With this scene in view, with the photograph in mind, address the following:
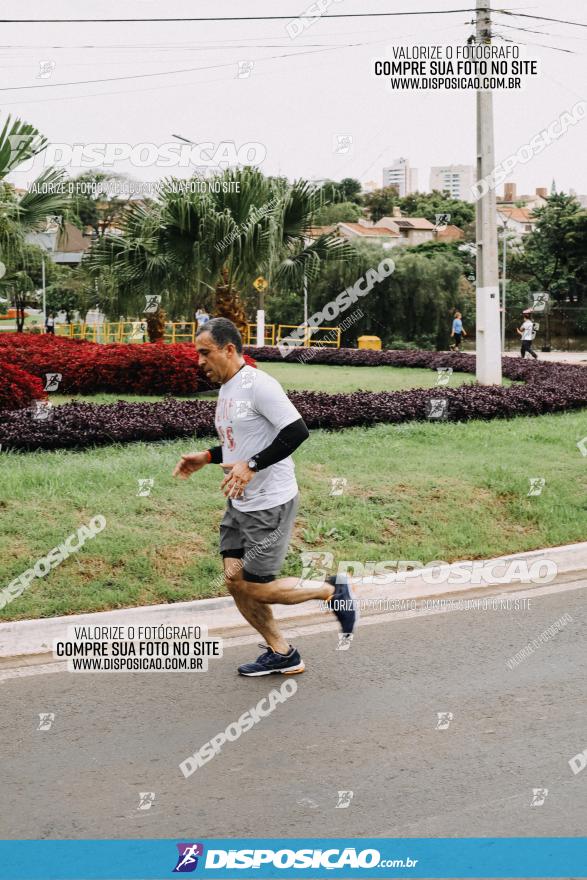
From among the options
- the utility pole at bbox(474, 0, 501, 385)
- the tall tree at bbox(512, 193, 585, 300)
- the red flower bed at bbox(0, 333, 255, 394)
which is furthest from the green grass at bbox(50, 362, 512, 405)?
the tall tree at bbox(512, 193, 585, 300)

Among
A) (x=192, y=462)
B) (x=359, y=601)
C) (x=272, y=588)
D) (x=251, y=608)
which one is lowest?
(x=359, y=601)

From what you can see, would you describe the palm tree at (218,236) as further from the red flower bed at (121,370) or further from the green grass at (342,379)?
the green grass at (342,379)

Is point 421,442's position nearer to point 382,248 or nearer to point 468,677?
point 468,677

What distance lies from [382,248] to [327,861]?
47.0m

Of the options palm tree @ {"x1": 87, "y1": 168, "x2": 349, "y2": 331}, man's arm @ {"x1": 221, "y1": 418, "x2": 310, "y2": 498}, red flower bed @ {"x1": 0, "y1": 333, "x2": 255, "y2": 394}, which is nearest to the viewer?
man's arm @ {"x1": 221, "y1": 418, "x2": 310, "y2": 498}

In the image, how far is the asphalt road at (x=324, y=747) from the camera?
3.84 metres

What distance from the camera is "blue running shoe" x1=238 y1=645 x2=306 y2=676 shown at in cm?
551

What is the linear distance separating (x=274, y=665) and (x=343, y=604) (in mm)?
504

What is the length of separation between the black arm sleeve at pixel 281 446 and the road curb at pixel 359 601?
68.9 inches

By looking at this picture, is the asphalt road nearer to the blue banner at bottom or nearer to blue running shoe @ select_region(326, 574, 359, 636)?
the blue banner at bottom

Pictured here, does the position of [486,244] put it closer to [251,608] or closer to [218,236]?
[218,236]

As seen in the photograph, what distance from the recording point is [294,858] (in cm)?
360

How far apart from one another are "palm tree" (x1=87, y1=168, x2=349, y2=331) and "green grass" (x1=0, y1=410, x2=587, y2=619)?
597 cm

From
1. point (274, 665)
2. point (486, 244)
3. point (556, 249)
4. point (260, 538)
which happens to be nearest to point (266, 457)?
point (260, 538)
